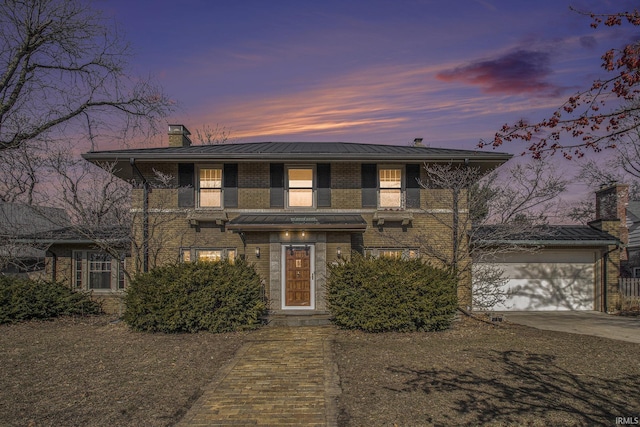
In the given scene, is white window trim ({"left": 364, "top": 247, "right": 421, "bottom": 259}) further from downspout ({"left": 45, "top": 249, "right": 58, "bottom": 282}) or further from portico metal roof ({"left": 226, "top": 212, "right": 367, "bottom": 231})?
downspout ({"left": 45, "top": 249, "right": 58, "bottom": 282})

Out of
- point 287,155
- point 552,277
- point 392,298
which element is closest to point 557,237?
point 552,277

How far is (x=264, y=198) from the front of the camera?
15.2 metres

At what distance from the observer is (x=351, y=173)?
1531cm

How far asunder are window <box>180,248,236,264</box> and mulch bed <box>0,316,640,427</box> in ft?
11.9

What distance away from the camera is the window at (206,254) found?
15.2m

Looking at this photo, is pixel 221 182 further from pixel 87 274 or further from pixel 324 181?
pixel 87 274

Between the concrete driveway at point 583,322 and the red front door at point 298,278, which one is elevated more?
the red front door at point 298,278

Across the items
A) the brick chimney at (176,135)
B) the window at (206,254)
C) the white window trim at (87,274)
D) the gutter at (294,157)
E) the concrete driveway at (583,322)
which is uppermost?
the brick chimney at (176,135)

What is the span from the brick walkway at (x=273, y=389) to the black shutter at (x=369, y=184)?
19.7 feet

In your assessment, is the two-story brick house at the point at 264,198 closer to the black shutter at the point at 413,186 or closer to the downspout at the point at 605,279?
the black shutter at the point at 413,186

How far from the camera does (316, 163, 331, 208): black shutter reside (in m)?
15.2

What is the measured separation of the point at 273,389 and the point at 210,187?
9.44m

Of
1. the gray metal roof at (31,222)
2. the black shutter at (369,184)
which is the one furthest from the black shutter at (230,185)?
the gray metal roof at (31,222)

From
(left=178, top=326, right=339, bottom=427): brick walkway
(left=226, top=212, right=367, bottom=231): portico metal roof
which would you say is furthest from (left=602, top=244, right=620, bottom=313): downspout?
(left=178, top=326, right=339, bottom=427): brick walkway
